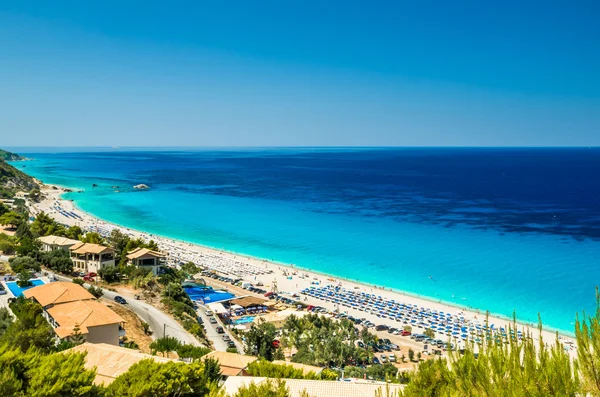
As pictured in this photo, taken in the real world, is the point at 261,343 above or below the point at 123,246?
below

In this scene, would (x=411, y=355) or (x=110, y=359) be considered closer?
(x=110, y=359)

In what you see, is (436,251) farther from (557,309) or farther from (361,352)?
(361,352)

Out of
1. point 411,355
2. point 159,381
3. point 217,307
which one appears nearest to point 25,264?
point 217,307

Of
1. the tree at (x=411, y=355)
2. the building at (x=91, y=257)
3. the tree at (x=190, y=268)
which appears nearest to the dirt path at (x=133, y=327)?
the building at (x=91, y=257)

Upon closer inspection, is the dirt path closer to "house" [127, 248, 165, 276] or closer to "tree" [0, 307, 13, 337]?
"tree" [0, 307, 13, 337]

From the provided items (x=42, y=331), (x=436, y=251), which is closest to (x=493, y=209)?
(x=436, y=251)

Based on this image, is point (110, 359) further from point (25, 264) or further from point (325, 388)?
point (25, 264)
